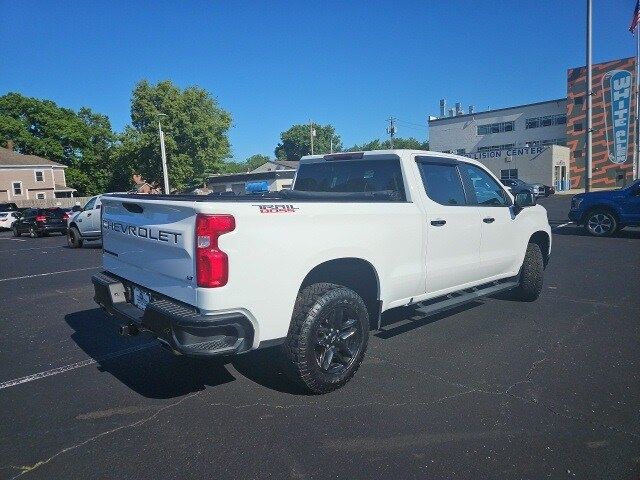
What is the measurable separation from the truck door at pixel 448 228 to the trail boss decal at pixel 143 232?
2.35m

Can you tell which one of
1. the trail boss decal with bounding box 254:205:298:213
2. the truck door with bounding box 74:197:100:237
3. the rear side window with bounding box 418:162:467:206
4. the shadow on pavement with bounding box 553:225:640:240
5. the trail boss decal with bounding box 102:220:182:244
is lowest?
the shadow on pavement with bounding box 553:225:640:240

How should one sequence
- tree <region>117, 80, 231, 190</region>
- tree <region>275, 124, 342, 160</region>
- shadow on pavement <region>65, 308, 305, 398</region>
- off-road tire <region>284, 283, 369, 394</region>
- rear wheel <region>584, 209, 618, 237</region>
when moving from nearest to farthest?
off-road tire <region>284, 283, 369, 394</region>
shadow on pavement <region>65, 308, 305, 398</region>
rear wheel <region>584, 209, 618, 237</region>
tree <region>117, 80, 231, 190</region>
tree <region>275, 124, 342, 160</region>

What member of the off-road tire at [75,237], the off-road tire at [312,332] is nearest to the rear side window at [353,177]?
the off-road tire at [312,332]

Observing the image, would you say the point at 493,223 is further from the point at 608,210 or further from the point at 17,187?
the point at 17,187

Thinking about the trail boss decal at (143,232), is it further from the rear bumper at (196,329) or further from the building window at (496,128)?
the building window at (496,128)

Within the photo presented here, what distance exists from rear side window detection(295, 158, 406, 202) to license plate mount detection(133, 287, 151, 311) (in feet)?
7.52

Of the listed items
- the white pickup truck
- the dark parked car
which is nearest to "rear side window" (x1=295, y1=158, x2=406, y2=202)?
the white pickup truck

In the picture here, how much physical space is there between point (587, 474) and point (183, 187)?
38.9m

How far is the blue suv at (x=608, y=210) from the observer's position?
11773 mm

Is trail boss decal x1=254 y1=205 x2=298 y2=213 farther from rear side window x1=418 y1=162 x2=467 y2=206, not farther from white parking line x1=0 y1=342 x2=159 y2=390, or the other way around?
white parking line x1=0 y1=342 x2=159 y2=390

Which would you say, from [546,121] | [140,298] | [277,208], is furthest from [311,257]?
[546,121]

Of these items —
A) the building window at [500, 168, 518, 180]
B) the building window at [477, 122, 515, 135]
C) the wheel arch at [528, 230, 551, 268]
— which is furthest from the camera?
the building window at [477, 122, 515, 135]

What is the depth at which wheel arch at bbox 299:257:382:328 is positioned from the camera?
3611mm

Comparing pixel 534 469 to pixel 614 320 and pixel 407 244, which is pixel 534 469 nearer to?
pixel 407 244
